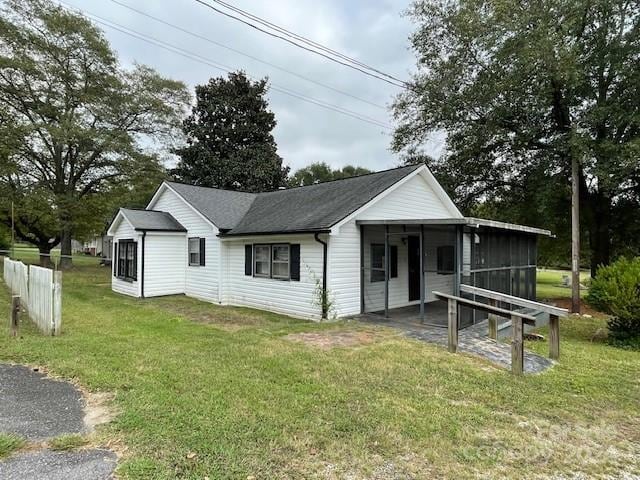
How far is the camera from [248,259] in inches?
468

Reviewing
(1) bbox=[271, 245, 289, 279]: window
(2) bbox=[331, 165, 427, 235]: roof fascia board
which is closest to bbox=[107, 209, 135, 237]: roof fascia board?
(1) bbox=[271, 245, 289, 279]: window

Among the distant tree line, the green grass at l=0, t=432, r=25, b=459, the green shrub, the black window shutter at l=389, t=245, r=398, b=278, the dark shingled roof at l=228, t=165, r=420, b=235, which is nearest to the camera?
the green grass at l=0, t=432, r=25, b=459

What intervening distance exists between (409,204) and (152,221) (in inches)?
361

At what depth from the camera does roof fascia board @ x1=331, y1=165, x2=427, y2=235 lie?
9242 mm

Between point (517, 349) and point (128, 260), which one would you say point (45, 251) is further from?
point (517, 349)

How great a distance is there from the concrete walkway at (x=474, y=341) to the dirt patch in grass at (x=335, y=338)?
89cm

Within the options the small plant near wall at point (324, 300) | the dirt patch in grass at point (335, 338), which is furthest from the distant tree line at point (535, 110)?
the dirt patch in grass at point (335, 338)

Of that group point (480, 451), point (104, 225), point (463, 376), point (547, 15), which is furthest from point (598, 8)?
point (104, 225)

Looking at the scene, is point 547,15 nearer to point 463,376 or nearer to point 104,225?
point 463,376

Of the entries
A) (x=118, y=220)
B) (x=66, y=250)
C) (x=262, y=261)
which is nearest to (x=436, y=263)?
(x=262, y=261)

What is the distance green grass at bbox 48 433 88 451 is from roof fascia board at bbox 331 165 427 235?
6616 millimetres

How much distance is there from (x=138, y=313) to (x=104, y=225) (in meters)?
20.7

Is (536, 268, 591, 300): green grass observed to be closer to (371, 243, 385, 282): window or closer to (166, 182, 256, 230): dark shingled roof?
(371, 243, 385, 282): window

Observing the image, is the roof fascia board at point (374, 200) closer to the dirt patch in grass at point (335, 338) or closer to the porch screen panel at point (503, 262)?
the dirt patch in grass at point (335, 338)
